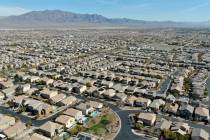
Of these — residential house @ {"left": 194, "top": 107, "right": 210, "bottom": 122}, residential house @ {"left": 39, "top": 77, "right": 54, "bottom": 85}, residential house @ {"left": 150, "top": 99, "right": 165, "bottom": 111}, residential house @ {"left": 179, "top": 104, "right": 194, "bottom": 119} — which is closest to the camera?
residential house @ {"left": 194, "top": 107, "right": 210, "bottom": 122}

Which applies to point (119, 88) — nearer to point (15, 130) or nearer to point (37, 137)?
point (15, 130)

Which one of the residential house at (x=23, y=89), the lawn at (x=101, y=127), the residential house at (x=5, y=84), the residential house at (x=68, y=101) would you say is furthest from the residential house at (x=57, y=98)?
the residential house at (x=5, y=84)

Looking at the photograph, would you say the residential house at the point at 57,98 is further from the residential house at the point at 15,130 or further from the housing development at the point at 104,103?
the residential house at the point at 15,130

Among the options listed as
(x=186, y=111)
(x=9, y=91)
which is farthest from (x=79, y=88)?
(x=186, y=111)

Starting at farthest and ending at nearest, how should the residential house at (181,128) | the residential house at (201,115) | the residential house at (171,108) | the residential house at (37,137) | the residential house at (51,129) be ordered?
the residential house at (171,108), the residential house at (201,115), the residential house at (181,128), the residential house at (51,129), the residential house at (37,137)

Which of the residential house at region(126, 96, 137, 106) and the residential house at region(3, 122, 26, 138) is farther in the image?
the residential house at region(126, 96, 137, 106)

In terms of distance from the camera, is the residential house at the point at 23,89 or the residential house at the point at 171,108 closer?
the residential house at the point at 171,108

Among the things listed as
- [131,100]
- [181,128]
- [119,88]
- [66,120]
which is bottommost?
[181,128]

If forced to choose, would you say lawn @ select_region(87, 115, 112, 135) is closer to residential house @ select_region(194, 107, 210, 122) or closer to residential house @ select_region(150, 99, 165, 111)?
residential house @ select_region(150, 99, 165, 111)

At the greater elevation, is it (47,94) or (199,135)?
(47,94)

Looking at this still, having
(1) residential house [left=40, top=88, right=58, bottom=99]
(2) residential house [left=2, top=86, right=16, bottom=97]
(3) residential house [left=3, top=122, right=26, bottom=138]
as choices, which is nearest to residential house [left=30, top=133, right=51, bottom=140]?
(3) residential house [left=3, top=122, right=26, bottom=138]

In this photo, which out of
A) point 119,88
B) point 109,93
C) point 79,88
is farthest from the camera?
point 119,88

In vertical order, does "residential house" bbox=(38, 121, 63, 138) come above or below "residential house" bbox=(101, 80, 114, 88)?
below
